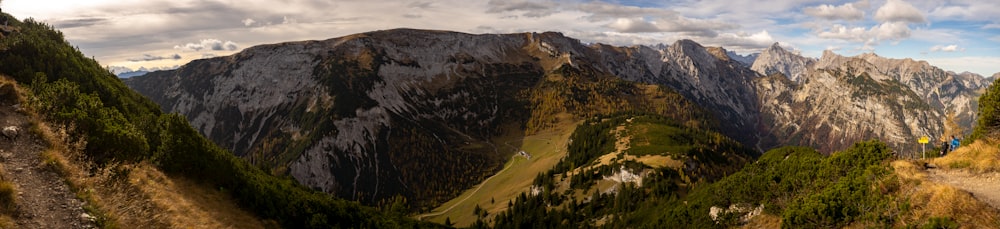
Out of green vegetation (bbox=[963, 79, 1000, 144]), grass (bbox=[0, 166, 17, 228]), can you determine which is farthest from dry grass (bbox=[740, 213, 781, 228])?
grass (bbox=[0, 166, 17, 228])

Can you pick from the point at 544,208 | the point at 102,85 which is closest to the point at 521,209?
the point at 544,208

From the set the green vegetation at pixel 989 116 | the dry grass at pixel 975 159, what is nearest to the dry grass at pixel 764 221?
the dry grass at pixel 975 159

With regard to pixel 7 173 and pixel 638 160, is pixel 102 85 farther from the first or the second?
pixel 638 160

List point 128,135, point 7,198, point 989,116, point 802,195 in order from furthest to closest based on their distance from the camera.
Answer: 1. point 802,195
2. point 989,116
3. point 128,135
4. point 7,198

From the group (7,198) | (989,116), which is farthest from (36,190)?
(989,116)

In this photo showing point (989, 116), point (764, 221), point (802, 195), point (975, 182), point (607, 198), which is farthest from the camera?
point (607, 198)

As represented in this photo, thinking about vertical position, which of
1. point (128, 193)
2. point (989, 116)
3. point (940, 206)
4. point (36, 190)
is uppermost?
point (36, 190)

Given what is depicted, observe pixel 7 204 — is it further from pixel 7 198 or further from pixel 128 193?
pixel 128 193

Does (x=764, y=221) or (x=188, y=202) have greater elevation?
(x=188, y=202)
